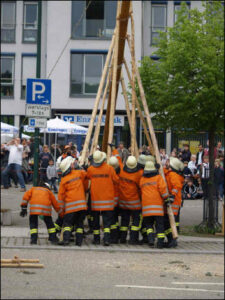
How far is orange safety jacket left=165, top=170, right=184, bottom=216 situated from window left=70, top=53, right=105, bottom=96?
2129 centimetres

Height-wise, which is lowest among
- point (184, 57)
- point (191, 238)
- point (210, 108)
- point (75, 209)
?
point (191, 238)

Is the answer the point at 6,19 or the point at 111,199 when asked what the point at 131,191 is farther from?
the point at 6,19

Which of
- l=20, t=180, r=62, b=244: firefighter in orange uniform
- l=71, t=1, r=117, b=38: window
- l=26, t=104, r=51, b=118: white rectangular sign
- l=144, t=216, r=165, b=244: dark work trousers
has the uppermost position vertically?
l=71, t=1, r=117, b=38: window

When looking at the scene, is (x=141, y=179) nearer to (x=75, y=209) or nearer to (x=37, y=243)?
(x=75, y=209)

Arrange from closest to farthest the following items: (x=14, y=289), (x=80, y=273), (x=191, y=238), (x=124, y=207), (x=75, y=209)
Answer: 1. (x=14, y=289)
2. (x=80, y=273)
3. (x=75, y=209)
4. (x=124, y=207)
5. (x=191, y=238)

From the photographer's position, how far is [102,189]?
1035 centimetres

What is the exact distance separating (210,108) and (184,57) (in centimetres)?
107

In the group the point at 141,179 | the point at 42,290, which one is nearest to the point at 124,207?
the point at 141,179

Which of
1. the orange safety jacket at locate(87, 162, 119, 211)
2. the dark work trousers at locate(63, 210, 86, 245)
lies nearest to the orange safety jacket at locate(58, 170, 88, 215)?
the dark work trousers at locate(63, 210, 86, 245)

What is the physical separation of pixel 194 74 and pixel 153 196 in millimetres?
2768

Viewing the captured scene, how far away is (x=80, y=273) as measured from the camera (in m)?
7.16

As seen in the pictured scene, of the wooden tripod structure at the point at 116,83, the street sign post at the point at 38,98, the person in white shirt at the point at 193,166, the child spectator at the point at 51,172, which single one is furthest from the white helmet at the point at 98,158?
the child spectator at the point at 51,172

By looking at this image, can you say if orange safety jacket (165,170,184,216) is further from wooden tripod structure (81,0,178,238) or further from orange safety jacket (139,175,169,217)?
orange safety jacket (139,175,169,217)

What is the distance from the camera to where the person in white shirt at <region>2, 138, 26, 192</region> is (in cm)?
347
